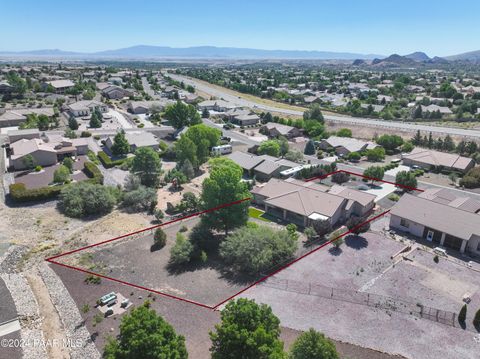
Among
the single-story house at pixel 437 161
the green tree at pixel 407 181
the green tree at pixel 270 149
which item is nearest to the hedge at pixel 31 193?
the green tree at pixel 270 149

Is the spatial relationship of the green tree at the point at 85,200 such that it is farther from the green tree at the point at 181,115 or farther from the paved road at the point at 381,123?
the paved road at the point at 381,123

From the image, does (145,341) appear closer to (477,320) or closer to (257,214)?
(477,320)

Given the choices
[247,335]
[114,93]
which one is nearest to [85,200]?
[247,335]

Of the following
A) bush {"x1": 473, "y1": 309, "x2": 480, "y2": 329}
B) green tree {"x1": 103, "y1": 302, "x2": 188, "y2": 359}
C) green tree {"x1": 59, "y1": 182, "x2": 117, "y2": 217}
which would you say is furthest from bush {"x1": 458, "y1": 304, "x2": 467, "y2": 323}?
green tree {"x1": 59, "y1": 182, "x2": 117, "y2": 217}

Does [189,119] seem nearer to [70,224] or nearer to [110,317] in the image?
[70,224]

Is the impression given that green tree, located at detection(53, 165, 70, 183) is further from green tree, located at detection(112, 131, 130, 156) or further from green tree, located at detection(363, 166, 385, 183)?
green tree, located at detection(363, 166, 385, 183)

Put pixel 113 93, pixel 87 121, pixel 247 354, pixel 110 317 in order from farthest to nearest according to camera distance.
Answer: pixel 113 93
pixel 87 121
pixel 110 317
pixel 247 354

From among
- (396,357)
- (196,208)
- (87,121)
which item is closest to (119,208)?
(196,208)
